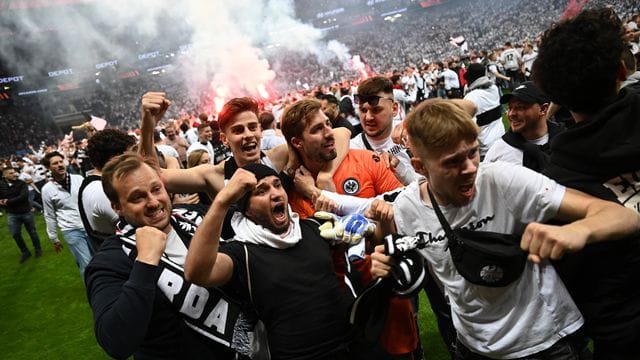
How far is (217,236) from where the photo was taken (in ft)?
6.32

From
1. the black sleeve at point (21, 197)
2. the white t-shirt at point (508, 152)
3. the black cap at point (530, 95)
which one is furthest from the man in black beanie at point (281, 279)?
the black sleeve at point (21, 197)

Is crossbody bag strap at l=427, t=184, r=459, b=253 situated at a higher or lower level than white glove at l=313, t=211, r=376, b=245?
higher

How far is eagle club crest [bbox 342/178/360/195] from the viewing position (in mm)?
2889

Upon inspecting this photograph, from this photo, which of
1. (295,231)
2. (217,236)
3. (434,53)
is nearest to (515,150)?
(295,231)

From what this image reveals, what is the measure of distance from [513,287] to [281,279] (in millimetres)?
1082

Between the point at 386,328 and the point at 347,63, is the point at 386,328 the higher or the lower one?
the higher one

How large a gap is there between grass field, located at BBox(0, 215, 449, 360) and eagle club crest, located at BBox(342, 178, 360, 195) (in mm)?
1888

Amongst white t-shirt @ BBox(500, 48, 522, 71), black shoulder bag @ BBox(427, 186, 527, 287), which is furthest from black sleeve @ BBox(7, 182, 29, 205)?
white t-shirt @ BBox(500, 48, 522, 71)

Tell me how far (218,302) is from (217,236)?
469mm

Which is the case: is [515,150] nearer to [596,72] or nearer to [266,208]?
[596,72]

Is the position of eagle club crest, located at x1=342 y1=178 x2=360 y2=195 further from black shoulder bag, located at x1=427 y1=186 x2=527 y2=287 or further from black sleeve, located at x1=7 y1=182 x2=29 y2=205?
black sleeve, located at x1=7 y1=182 x2=29 y2=205

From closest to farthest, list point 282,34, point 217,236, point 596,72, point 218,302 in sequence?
point 596,72 < point 217,236 < point 218,302 < point 282,34

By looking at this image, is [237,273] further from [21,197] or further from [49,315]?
[21,197]

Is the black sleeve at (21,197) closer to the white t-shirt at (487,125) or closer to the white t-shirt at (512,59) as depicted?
the white t-shirt at (487,125)
